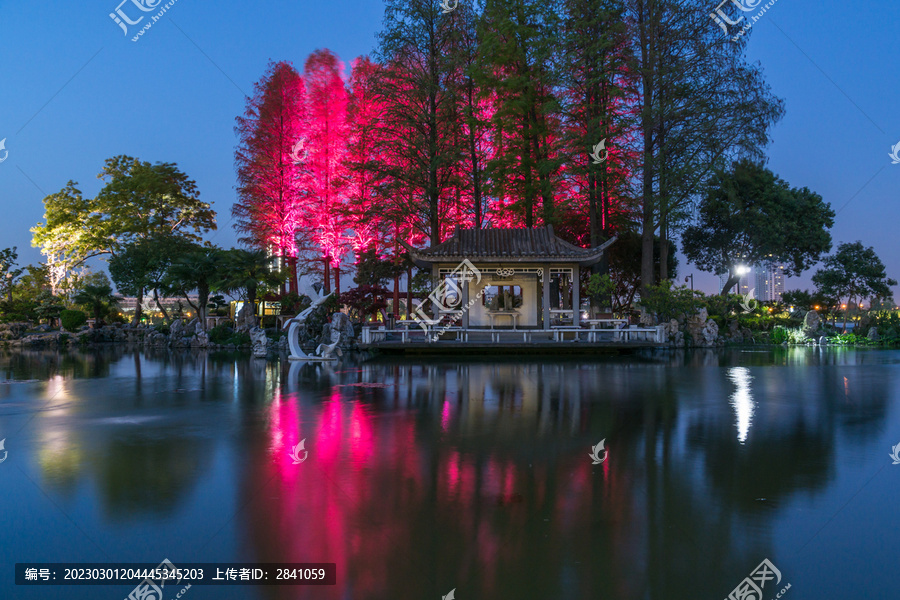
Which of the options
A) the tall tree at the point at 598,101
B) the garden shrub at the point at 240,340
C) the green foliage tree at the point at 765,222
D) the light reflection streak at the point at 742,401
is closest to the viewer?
the light reflection streak at the point at 742,401

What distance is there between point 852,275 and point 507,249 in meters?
21.8

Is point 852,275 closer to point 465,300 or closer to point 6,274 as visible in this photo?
point 465,300

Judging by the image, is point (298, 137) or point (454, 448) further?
point (298, 137)

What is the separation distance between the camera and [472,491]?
4867mm

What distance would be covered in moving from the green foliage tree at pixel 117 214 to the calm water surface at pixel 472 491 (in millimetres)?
26885

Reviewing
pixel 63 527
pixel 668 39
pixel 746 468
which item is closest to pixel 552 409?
pixel 746 468

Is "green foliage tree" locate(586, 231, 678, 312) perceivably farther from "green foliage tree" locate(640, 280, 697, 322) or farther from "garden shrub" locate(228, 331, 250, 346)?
"garden shrub" locate(228, 331, 250, 346)

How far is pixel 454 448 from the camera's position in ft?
20.8

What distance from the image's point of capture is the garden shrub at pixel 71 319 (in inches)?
1169

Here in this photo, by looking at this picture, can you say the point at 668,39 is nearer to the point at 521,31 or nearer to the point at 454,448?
the point at 521,31

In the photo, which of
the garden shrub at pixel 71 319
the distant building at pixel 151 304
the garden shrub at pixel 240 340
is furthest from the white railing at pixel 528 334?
the garden shrub at pixel 71 319

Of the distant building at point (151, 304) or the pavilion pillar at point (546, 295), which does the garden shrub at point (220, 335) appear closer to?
the distant building at point (151, 304)

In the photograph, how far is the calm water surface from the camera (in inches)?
137

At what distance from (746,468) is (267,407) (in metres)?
6.99
